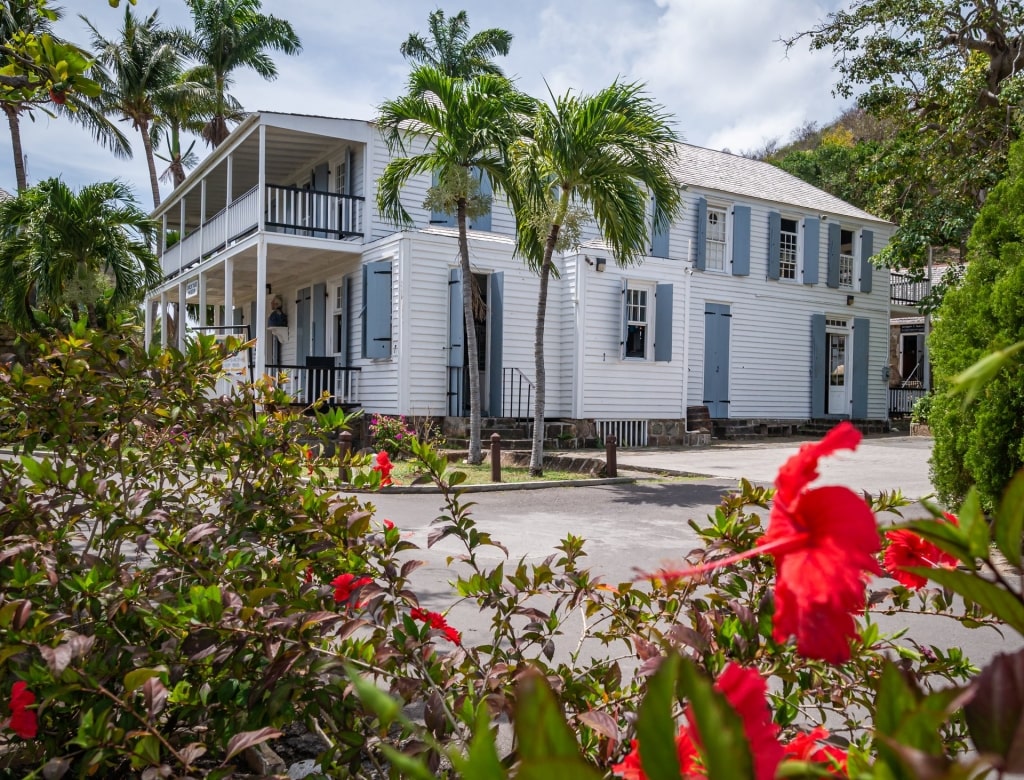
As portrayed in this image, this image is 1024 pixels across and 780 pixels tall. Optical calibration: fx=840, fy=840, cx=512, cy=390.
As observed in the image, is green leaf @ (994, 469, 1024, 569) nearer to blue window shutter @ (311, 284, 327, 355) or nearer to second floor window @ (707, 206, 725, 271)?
blue window shutter @ (311, 284, 327, 355)

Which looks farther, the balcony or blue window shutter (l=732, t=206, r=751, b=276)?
blue window shutter (l=732, t=206, r=751, b=276)

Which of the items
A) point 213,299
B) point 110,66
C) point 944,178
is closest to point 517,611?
point 944,178

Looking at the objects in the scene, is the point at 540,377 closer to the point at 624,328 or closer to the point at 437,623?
the point at 624,328

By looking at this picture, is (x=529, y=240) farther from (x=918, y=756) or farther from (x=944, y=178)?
(x=918, y=756)

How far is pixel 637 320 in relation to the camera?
702 inches

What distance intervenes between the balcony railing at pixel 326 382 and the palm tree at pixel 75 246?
484 cm

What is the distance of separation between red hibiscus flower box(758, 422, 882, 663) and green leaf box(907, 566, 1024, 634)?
0.04 meters

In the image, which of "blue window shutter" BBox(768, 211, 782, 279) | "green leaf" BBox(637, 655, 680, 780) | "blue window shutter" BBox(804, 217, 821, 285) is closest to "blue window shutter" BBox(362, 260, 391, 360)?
"blue window shutter" BBox(768, 211, 782, 279)

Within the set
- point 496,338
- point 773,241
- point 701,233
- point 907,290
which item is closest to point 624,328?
point 496,338

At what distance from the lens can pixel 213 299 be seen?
27.2 metres

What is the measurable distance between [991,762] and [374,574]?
5.94 feet

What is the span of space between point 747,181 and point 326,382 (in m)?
12.3

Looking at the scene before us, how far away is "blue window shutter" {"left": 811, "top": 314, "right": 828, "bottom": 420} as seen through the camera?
21.8 meters

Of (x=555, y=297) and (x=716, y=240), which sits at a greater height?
(x=716, y=240)
